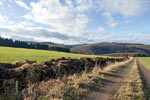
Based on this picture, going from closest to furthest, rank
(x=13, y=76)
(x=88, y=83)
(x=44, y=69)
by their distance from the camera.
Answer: (x=88, y=83), (x=13, y=76), (x=44, y=69)

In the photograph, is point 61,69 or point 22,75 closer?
point 22,75

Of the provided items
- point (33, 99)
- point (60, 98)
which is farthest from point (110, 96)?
point (33, 99)

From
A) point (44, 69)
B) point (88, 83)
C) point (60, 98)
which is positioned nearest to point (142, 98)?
point (88, 83)

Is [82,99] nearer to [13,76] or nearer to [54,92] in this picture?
[54,92]

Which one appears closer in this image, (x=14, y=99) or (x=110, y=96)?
(x=14, y=99)

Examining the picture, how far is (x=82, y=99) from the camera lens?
6.04 m

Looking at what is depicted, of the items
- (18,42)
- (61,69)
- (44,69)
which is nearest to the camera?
(44,69)

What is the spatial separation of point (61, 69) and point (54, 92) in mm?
7308

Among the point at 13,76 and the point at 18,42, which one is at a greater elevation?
the point at 18,42

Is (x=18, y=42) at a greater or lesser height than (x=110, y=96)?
greater

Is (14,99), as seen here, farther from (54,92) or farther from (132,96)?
(132,96)

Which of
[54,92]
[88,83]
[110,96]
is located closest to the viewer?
[54,92]

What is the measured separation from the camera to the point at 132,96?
696 cm

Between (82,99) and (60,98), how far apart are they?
3.74ft
